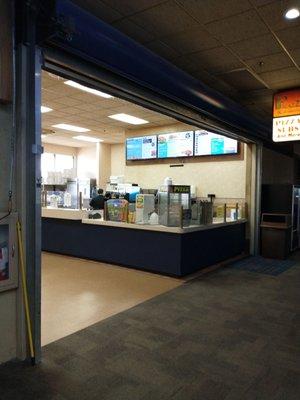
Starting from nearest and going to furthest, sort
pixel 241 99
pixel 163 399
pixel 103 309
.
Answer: pixel 163 399
pixel 103 309
pixel 241 99

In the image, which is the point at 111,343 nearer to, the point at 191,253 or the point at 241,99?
the point at 191,253

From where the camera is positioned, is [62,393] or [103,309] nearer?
[62,393]

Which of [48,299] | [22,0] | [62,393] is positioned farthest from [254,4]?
[48,299]

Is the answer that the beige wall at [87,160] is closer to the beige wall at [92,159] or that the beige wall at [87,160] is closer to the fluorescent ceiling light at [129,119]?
the beige wall at [92,159]

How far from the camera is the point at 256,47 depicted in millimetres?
4125

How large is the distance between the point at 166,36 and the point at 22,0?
1888 mm

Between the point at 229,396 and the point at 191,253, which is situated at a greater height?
the point at 191,253

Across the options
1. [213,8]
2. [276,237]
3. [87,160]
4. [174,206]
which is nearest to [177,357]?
[174,206]

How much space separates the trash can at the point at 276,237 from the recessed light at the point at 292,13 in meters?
4.51

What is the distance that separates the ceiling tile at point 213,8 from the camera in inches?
126

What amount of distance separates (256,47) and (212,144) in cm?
346

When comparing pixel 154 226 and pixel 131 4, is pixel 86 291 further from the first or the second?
pixel 131 4

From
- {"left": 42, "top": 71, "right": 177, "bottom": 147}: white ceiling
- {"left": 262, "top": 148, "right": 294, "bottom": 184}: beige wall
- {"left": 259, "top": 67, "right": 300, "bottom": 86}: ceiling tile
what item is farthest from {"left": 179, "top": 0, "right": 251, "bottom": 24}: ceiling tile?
{"left": 262, "top": 148, "right": 294, "bottom": 184}: beige wall

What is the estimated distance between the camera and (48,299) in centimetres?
406
